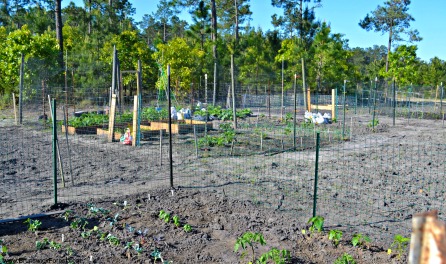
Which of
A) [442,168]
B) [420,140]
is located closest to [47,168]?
[442,168]

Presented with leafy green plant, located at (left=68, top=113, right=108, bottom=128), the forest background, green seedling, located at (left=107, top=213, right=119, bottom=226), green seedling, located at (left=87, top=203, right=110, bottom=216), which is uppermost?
the forest background

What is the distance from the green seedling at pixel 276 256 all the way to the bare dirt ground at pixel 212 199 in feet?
0.36

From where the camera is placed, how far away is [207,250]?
15.7ft

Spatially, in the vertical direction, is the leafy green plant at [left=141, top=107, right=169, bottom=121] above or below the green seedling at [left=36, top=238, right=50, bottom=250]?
above

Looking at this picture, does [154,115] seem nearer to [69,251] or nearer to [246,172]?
[246,172]

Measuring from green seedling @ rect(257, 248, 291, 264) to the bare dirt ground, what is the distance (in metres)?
0.11

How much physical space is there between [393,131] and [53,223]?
44.6 feet

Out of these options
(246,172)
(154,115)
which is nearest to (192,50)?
(154,115)

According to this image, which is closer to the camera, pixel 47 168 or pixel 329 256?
pixel 329 256

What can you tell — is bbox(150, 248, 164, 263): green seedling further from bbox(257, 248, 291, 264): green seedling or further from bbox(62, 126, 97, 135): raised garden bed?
bbox(62, 126, 97, 135): raised garden bed

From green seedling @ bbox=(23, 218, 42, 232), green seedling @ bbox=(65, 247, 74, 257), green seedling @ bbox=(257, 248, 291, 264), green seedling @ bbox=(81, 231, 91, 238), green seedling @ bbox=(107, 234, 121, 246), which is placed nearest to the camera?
green seedling @ bbox=(257, 248, 291, 264)

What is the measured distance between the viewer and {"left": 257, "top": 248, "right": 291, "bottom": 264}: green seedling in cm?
419

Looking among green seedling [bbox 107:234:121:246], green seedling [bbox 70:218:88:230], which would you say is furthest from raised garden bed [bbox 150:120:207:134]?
green seedling [bbox 107:234:121:246]

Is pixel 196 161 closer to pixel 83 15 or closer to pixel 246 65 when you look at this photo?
pixel 246 65
